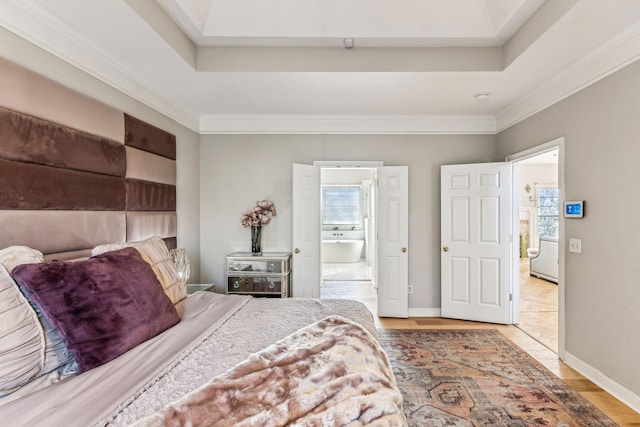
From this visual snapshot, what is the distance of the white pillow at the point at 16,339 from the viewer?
1.01 metres

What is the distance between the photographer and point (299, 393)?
903mm

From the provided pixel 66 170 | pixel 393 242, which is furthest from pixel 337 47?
pixel 393 242

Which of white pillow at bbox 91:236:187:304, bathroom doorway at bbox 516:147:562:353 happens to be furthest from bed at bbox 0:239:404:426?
bathroom doorway at bbox 516:147:562:353

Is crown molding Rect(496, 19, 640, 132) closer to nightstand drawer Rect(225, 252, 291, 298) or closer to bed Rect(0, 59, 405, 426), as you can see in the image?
bed Rect(0, 59, 405, 426)

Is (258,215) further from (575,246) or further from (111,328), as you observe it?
(575,246)

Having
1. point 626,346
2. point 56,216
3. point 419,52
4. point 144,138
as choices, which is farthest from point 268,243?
point 626,346

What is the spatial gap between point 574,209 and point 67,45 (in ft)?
12.8

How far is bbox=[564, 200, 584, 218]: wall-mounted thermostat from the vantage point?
244 centimetres

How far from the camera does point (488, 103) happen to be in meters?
3.31

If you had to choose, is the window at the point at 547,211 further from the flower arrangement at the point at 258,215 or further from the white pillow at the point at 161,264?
the white pillow at the point at 161,264

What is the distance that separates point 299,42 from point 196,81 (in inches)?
39.8

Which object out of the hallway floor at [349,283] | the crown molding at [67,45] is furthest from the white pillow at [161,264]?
the hallway floor at [349,283]

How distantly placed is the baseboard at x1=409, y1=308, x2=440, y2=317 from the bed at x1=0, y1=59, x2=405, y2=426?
217 centimetres

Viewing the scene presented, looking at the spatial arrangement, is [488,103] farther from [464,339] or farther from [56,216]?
[56,216]
